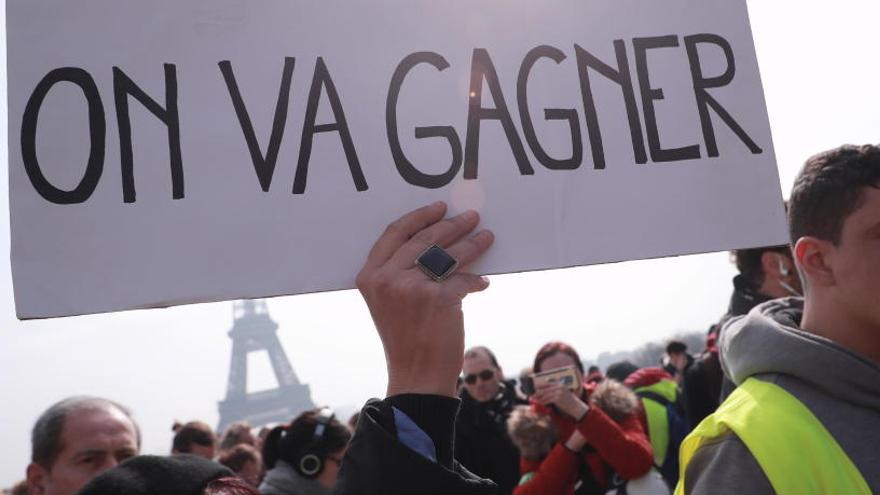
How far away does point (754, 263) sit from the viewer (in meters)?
3.60

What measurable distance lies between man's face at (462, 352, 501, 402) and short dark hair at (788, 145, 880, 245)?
3833 mm

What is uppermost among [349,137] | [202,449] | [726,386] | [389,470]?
[349,137]

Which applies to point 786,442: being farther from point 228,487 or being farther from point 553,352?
point 553,352

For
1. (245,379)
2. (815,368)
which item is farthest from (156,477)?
(245,379)

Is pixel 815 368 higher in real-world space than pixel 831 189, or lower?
lower

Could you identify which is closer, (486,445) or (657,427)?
(657,427)

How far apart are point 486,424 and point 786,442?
4100mm

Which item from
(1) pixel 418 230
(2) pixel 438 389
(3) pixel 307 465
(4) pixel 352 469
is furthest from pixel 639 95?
(3) pixel 307 465

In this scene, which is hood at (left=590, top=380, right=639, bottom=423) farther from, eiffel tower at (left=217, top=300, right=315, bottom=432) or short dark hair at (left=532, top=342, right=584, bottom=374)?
eiffel tower at (left=217, top=300, right=315, bottom=432)

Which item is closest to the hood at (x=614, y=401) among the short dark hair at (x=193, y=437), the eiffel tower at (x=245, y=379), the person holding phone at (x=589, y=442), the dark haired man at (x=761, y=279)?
the person holding phone at (x=589, y=442)

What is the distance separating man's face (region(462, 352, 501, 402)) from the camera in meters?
5.86

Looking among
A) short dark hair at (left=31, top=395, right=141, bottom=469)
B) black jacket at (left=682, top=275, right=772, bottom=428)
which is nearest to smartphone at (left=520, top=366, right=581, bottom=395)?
black jacket at (left=682, top=275, right=772, bottom=428)

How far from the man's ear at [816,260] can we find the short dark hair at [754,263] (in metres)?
1.50

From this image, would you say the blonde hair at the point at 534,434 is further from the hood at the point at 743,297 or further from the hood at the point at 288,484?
the hood at the point at 743,297
